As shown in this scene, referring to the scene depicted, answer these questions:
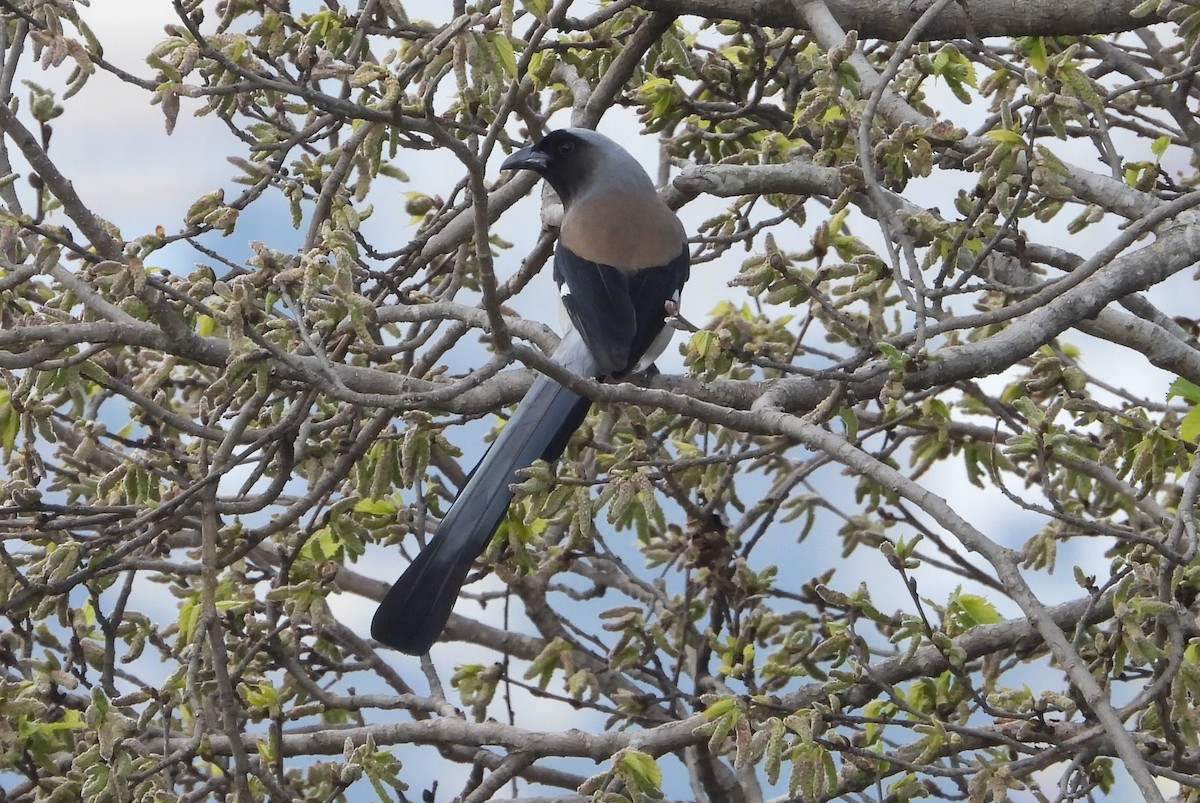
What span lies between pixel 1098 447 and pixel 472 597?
8.57ft

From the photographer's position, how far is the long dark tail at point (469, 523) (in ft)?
13.1

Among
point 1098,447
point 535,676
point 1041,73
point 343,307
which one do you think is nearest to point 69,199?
point 343,307

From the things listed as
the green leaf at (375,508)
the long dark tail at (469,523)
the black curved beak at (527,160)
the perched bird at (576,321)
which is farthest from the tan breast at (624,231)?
the green leaf at (375,508)

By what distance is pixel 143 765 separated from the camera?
3.55 meters

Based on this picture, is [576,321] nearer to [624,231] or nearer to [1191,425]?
[624,231]

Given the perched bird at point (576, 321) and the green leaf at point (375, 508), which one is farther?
the green leaf at point (375, 508)

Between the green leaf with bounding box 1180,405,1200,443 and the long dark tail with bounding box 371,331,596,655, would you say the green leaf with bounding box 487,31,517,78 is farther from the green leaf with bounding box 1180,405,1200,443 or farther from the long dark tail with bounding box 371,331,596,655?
the green leaf with bounding box 1180,405,1200,443

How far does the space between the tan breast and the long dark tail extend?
0.86 meters

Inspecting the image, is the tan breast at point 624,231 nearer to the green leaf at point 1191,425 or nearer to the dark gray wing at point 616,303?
the dark gray wing at point 616,303

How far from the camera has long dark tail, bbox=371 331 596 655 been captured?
4004 millimetres

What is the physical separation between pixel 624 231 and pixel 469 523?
4.72ft

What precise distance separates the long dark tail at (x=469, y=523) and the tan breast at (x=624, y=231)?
860mm

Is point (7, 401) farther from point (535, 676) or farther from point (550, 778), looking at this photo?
point (550, 778)

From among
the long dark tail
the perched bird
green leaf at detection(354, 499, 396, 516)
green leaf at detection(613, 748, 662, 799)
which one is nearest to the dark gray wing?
the perched bird
